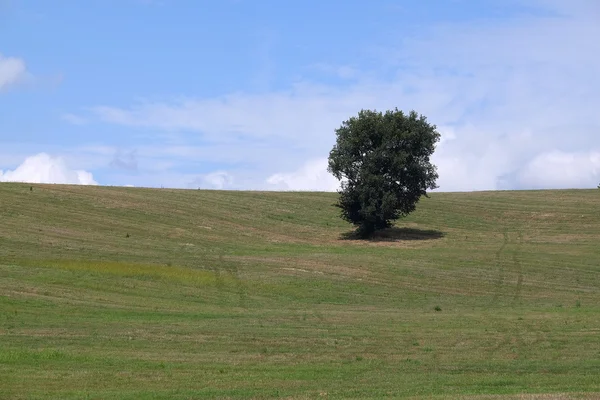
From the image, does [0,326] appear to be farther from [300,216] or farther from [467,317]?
[300,216]

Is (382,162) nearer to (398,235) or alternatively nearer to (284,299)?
(398,235)

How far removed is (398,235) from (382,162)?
24.8 ft

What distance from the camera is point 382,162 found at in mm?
70125

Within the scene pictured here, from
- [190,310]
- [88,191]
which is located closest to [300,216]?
[88,191]

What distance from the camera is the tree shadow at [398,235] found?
2817 inches

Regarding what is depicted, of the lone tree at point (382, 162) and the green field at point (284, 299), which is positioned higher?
the lone tree at point (382, 162)

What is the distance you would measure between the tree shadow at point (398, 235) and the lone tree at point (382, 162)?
4.90 feet

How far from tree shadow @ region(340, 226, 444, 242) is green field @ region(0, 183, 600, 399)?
44 centimetres

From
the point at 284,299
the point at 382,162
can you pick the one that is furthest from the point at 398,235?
the point at 284,299

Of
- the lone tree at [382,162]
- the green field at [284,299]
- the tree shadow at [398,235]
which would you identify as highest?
the lone tree at [382,162]

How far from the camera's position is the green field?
21.6 metres

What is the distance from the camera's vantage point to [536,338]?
29.3 metres

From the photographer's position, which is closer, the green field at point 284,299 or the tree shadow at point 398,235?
the green field at point 284,299

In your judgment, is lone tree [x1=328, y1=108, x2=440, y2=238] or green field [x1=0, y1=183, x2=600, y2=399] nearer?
green field [x1=0, y1=183, x2=600, y2=399]
